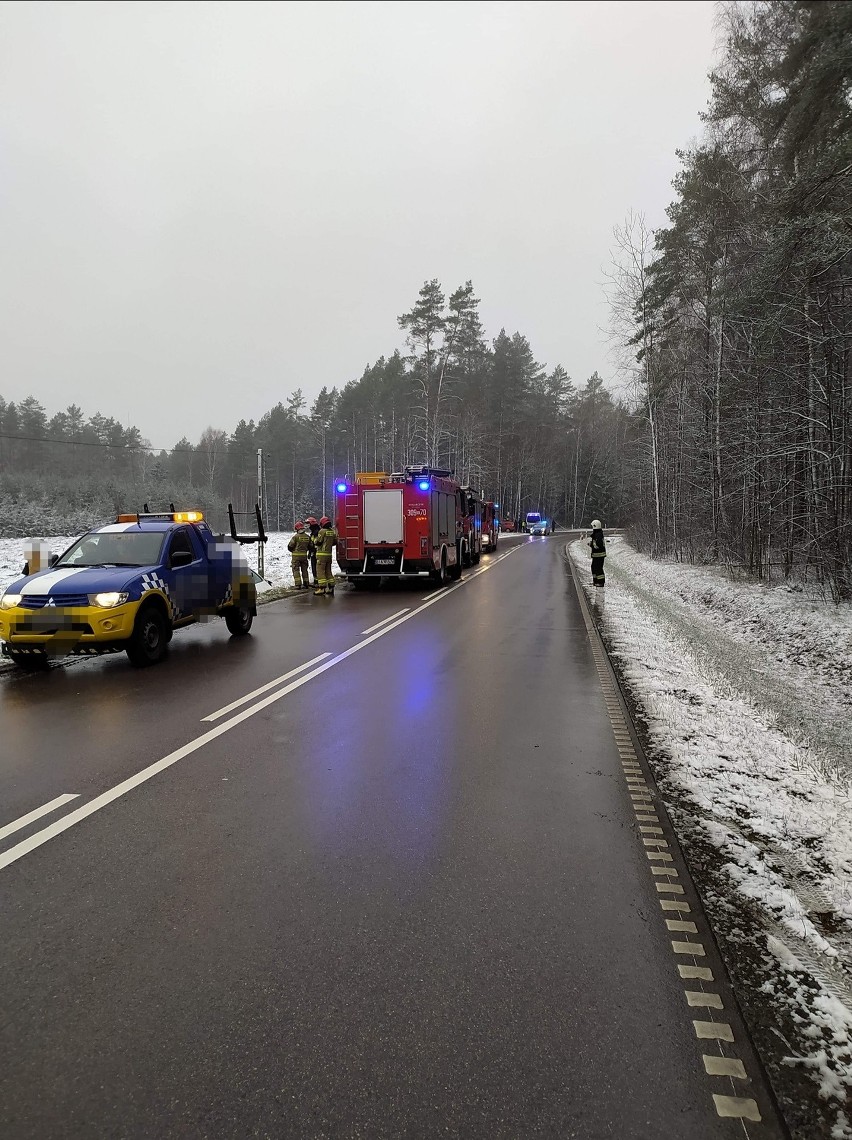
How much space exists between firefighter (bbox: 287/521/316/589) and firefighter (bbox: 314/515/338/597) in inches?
17.3

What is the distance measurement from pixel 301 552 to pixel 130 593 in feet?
31.0

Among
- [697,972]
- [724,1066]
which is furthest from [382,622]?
[724,1066]

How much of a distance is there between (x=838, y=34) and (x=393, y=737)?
6.34 m

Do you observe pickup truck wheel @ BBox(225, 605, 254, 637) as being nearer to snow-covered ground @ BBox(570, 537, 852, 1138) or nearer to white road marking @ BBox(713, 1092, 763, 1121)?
snow-covered ground @ BBox(570, 537, 852, 1138)

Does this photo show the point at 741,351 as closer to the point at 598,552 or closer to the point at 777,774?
the point at 598,552

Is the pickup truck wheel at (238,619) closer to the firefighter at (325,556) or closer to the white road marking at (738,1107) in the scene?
the firefighter at (325,556)

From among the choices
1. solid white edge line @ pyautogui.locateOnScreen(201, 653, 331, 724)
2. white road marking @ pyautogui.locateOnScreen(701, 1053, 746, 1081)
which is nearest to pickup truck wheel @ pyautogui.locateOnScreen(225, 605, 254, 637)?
solid white edge line @ pyautogui.locateOnScreen(201, 653, 331, 724)

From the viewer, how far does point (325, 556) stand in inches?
634

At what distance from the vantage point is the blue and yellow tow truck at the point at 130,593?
7266mm

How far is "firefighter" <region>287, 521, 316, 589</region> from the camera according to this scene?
16.7m

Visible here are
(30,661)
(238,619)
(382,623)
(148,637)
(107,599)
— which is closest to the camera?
(107,599)

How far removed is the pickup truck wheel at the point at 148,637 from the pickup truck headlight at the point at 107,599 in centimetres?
37

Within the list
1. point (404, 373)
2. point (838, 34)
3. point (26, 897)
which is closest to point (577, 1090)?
point (26, 897)

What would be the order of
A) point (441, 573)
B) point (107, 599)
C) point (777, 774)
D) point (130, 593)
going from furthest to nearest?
1. point (441, 573)
2. point (130, 593)
3. point (107, 599)
4. point (777, 774)
